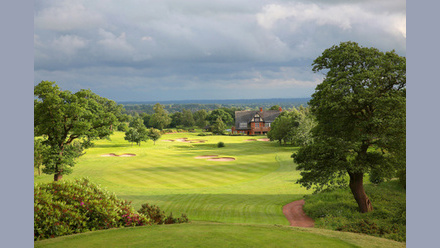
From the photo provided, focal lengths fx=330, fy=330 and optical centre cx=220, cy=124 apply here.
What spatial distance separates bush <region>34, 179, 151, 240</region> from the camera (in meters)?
9.31

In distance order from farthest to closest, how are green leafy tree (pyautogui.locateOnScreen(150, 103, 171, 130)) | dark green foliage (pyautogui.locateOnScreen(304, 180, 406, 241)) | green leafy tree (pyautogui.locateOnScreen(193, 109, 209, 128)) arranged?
green leafy tree (pyautogui.locateOnScreen(193, 109, 209, 128))
green leafy tree (pyautogui.locateOnScreen(150, 103, 171, 130))
dark green foliage (pyautogui.locateOnScreen(304, 180, 406, 241))

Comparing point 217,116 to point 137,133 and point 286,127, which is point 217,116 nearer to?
point 286,127

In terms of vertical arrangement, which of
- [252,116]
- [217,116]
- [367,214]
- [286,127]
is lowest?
[367,214]

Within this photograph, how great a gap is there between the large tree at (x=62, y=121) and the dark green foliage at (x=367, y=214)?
52.4 feet

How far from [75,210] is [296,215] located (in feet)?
40.5

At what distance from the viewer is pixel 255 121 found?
90.2 m

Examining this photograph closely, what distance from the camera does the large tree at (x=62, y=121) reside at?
2247 centimetres

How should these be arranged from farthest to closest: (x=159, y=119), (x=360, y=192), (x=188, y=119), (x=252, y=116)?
(x=188, y=119)
(x=159, y=119)
(x=252, y=116)
(x=360, y=192)

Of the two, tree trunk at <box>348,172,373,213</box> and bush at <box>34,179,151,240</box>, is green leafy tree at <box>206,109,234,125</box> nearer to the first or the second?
tree trunk at <box>348,172,373,213</box>

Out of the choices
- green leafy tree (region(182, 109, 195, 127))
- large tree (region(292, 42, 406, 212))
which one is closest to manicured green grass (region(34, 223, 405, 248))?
large tree (region(292, 42, 406, 212))

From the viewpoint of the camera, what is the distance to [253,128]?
8944 cm

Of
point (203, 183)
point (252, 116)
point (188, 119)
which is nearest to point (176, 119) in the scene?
point (188, 119)

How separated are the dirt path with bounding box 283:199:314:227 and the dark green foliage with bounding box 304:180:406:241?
1.15 feet

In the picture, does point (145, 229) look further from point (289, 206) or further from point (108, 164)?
point (108, 164)
